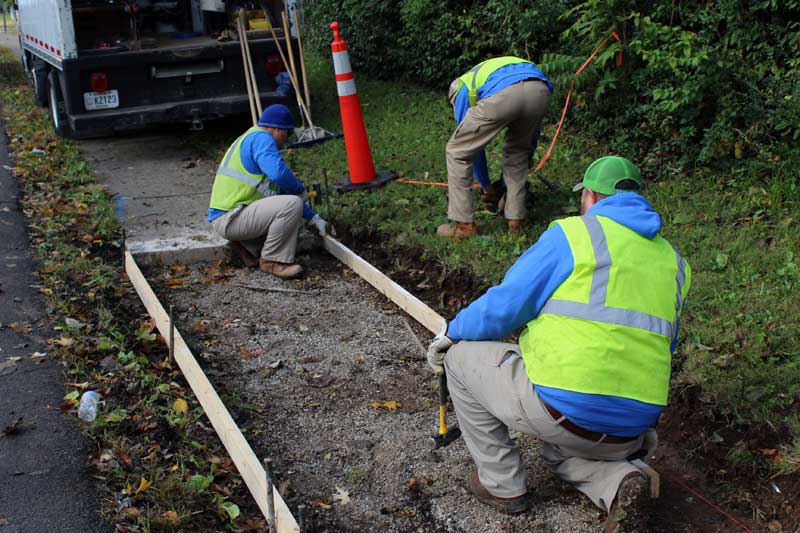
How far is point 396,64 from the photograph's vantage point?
12398 millimetres

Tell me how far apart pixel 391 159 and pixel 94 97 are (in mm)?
3401

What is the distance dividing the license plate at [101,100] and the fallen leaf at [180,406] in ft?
19.0

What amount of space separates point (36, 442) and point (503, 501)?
7.56 ft

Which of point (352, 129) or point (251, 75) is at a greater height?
point (251, 75)

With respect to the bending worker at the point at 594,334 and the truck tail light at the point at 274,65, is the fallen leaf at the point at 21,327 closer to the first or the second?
the bending worker at the point at 594,334

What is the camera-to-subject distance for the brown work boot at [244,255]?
664 cm

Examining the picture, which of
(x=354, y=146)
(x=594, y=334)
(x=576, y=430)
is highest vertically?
(x=594, y=334)

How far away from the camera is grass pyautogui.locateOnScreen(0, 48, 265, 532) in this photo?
139 inches

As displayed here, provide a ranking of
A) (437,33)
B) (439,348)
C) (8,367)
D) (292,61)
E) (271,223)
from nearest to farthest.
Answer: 1. (439,348)
2. (8,367)
3. (271,223)
4. (292,61)
5. (437,33)

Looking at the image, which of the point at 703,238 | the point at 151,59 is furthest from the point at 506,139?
the point at 151,59

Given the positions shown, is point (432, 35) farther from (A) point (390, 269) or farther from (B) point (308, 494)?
(B) point (308, 494)

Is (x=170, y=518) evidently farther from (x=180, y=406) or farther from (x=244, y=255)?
(x=244, y=255)

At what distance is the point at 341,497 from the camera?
3.72 meters

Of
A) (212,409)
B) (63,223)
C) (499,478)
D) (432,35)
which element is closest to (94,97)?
(63,223)
